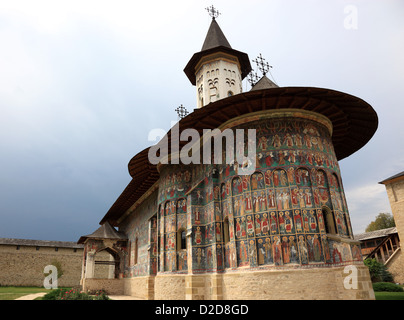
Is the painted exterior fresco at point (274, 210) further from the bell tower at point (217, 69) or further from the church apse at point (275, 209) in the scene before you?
the bell tower at point (217, 69)

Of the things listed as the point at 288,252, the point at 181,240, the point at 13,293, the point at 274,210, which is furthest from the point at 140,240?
Answer: the point at 288,252

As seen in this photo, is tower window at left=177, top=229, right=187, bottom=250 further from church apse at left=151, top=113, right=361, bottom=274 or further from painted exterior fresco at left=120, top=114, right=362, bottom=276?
church apse at left=151, top=113, right=361, bottom=274

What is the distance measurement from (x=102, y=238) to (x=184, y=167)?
34.5 ft

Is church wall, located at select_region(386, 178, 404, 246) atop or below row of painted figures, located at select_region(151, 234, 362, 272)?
atop

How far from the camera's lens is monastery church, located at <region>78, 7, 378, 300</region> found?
9125 millimetres

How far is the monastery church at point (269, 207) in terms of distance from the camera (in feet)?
29.9

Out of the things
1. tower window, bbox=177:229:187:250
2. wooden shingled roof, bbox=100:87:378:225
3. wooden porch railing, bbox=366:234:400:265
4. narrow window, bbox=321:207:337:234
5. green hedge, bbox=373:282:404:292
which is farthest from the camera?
wooden porch railing, bbox=366:234:400:265

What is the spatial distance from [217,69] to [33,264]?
28564 millimetres

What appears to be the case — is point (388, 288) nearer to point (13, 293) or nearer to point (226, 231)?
point (226, 231)

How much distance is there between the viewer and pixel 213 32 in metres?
20.5

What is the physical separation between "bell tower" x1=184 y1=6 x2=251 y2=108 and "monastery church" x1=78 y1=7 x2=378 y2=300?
190 inches

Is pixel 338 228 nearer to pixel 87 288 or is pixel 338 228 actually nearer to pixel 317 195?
pixel 317 195

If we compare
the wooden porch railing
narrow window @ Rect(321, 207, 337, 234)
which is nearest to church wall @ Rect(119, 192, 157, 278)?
narrow window @ Rect(321, 207, 337, 234)

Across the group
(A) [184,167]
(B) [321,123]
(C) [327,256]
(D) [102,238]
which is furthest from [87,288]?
(B) [321,123]
